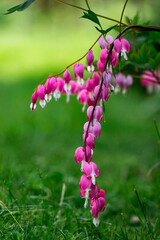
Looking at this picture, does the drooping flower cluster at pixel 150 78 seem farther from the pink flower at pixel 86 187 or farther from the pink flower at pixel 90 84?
the pink flower at pixel 86 187

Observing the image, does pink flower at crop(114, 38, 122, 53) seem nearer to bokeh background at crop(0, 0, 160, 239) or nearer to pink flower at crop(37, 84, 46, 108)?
pink flower at crop(37, 84, 46, 108)

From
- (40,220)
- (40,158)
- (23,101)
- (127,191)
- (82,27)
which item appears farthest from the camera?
(82,27)

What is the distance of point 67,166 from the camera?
9.68 ft

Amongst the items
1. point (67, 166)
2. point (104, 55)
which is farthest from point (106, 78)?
point (67, 166)

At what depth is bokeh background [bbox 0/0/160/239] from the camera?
155 centimetres

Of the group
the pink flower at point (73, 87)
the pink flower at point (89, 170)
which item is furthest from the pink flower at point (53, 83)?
the pink flower at point (73, 87)

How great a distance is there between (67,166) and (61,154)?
0.31 meters

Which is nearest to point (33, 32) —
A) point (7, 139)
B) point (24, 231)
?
point (7, 139)

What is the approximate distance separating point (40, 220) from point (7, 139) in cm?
206

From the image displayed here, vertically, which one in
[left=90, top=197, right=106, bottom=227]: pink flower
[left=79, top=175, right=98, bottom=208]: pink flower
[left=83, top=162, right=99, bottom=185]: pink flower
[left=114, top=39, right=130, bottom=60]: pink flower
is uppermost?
[left=114, top=39, right=130, bottom=60]: pink flower

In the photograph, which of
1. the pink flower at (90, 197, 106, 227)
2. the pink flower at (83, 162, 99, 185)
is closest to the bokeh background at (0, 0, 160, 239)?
the pink flower at (90, 197, 106, 227)

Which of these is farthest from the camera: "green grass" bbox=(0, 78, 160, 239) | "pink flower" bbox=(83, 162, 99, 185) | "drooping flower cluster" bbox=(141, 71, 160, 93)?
"drooping flower cluster" bbox=(141, 71, 160, 93)

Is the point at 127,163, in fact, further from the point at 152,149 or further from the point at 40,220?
the point at 40,220

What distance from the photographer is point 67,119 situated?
4359mm
